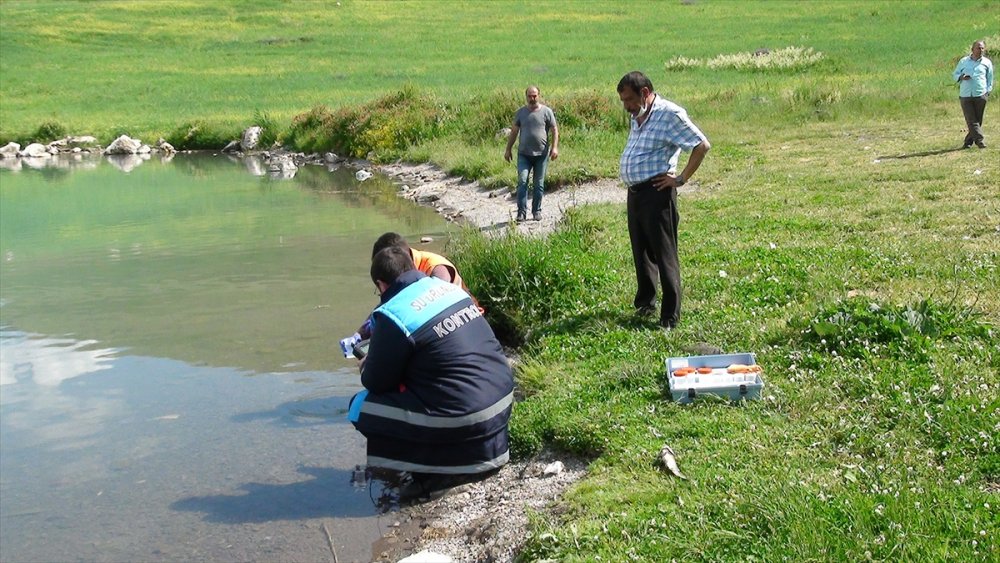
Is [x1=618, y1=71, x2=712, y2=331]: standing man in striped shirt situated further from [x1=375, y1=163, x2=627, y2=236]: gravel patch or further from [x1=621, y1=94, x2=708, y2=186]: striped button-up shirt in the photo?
[x1=375, y1=163, x2=627, y2=236]: gravel patch

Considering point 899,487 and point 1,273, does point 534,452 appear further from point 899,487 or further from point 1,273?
point 1,273

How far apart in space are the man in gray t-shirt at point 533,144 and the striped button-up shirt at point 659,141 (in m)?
8.62

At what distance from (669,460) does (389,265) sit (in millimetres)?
2205

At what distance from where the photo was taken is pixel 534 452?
7219mm

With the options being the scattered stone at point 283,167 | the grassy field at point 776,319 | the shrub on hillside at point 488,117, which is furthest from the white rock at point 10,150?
the shrub on hillside at point 488,117

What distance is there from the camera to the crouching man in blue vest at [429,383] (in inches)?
260

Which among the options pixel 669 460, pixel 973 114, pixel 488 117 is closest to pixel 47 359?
pixel 669 460

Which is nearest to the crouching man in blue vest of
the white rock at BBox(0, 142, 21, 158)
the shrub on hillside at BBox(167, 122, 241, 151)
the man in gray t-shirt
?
the man in gray t-shirt

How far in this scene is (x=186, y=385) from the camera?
10.2 metres

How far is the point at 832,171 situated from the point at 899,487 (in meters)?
12.8

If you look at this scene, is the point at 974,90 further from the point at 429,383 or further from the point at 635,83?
the point at 429,383

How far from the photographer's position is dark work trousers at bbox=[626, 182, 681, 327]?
843 cm

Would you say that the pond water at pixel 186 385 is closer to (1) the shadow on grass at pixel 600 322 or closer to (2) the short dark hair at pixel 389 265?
(2) the short dark hair at pixel 389 265

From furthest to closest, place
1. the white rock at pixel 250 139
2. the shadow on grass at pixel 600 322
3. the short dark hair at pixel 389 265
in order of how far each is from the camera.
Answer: the white rock at pixel 250 139 < the shadow on grass at pixel 600 322 < the short dark hair at pixel 389 265
